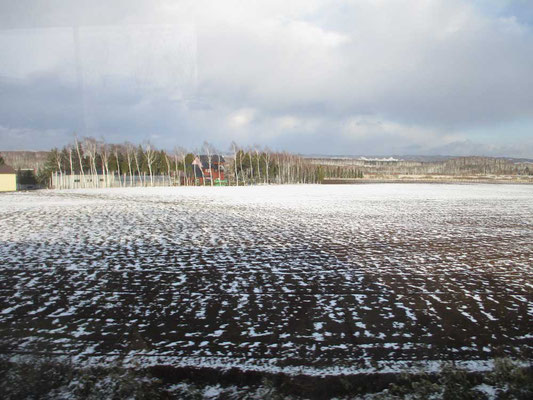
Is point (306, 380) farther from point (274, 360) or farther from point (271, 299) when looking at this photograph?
point (271, 299)

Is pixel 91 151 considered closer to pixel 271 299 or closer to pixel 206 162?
pixel 206 162

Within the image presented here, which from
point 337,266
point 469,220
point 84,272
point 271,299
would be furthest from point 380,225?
point 84,272

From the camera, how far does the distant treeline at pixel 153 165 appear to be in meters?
71.1

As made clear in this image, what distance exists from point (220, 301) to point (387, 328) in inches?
102

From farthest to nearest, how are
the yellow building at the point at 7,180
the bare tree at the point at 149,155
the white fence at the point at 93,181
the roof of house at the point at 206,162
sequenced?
the roof of house at the point at 206,162, the bare tree at the point at 149,155, the white fence at the point at 93,181, the yellow building at the point at 7,180

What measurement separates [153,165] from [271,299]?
271 feet

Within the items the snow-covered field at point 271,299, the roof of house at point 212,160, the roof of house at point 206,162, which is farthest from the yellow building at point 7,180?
the snow-covered field at point 271,299

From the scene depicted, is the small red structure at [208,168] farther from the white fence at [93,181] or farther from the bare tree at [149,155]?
the white fence at [93,181]

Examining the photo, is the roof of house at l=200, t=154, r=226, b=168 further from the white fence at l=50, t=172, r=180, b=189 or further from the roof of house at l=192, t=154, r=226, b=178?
the white fence at l=50, t=172, r=180, b=189

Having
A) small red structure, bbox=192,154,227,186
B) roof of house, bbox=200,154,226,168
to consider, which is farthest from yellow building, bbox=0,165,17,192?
roof of house, bbox=200,154,226,168

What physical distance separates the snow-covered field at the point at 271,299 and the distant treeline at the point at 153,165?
2519 inches

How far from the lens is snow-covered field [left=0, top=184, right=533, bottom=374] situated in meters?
4.39

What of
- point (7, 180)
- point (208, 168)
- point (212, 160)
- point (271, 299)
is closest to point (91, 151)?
point (7, 180)

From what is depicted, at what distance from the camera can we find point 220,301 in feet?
19.9
